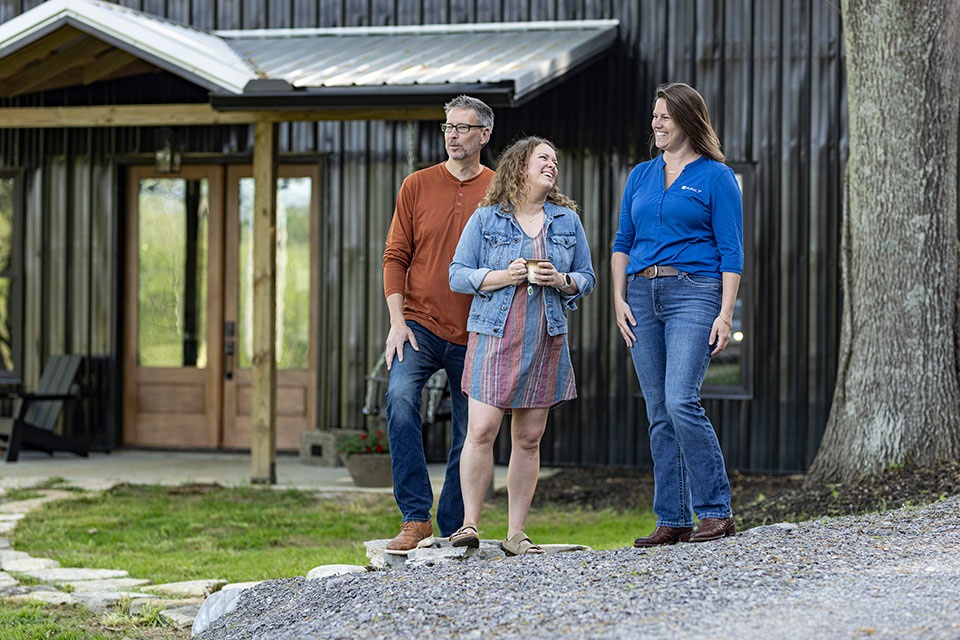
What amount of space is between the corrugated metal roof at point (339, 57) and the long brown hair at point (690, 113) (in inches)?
133

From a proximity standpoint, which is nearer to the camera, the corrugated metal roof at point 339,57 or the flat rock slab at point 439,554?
the flat rock slab at point 439,554

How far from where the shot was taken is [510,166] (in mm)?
5309

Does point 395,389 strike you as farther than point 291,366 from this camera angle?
No

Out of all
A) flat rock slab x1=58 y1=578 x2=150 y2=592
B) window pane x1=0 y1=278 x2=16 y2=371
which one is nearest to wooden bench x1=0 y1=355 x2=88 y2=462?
window pane x1=0 y1=278 x2=16 y2=371

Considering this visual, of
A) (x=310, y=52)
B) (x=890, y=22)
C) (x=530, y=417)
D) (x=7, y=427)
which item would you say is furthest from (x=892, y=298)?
(x=7, y=427)

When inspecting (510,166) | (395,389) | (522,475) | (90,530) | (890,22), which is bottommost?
(90,530)

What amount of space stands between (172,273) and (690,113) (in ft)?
25.2

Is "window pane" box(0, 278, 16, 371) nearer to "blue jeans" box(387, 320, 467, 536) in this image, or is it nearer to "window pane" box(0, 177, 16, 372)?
"window pane" box(0, 177, 16, 372)

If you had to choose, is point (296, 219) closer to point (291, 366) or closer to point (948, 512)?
point (291, 366)

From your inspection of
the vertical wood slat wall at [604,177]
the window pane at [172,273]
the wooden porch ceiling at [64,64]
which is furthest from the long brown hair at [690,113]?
the window pane at [172,273]

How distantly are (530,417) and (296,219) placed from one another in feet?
22.5

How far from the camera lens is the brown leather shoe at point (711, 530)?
5.25 metres

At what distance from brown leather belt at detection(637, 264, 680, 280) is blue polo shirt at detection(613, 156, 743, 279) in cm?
2

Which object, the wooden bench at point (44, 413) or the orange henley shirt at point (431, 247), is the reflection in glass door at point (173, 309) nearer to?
the wooden bench at point (44, 413)
